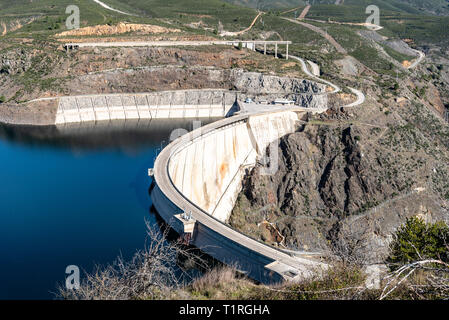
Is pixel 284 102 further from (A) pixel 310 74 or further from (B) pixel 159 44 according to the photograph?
(B) pixel 159 44

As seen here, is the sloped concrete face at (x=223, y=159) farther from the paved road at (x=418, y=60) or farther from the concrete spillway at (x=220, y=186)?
the paved road at (x=418, y=60)

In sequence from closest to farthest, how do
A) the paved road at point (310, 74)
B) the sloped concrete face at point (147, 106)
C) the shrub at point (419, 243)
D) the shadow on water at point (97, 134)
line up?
the shrub at point (419, 243), the shadow on water at point (97, 134), the paved road at point (310, 74), the sloped concrete face at point (147, 106)

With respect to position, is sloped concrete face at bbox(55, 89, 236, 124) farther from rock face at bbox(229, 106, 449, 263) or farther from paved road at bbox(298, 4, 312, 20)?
paved road at bbox(298, 4, 312, 20)

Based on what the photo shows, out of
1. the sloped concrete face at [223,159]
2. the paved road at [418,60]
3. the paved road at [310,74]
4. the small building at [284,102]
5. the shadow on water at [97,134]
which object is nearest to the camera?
the sloped concrete face at [223,159]

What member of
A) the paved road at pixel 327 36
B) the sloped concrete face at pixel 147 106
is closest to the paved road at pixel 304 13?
the paved road at pixel 327 36

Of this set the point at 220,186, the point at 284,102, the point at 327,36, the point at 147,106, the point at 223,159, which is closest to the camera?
the point at 220,186

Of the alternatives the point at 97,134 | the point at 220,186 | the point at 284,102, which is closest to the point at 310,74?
the point at 284,102

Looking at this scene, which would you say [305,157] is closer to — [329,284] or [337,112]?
[337,112]
